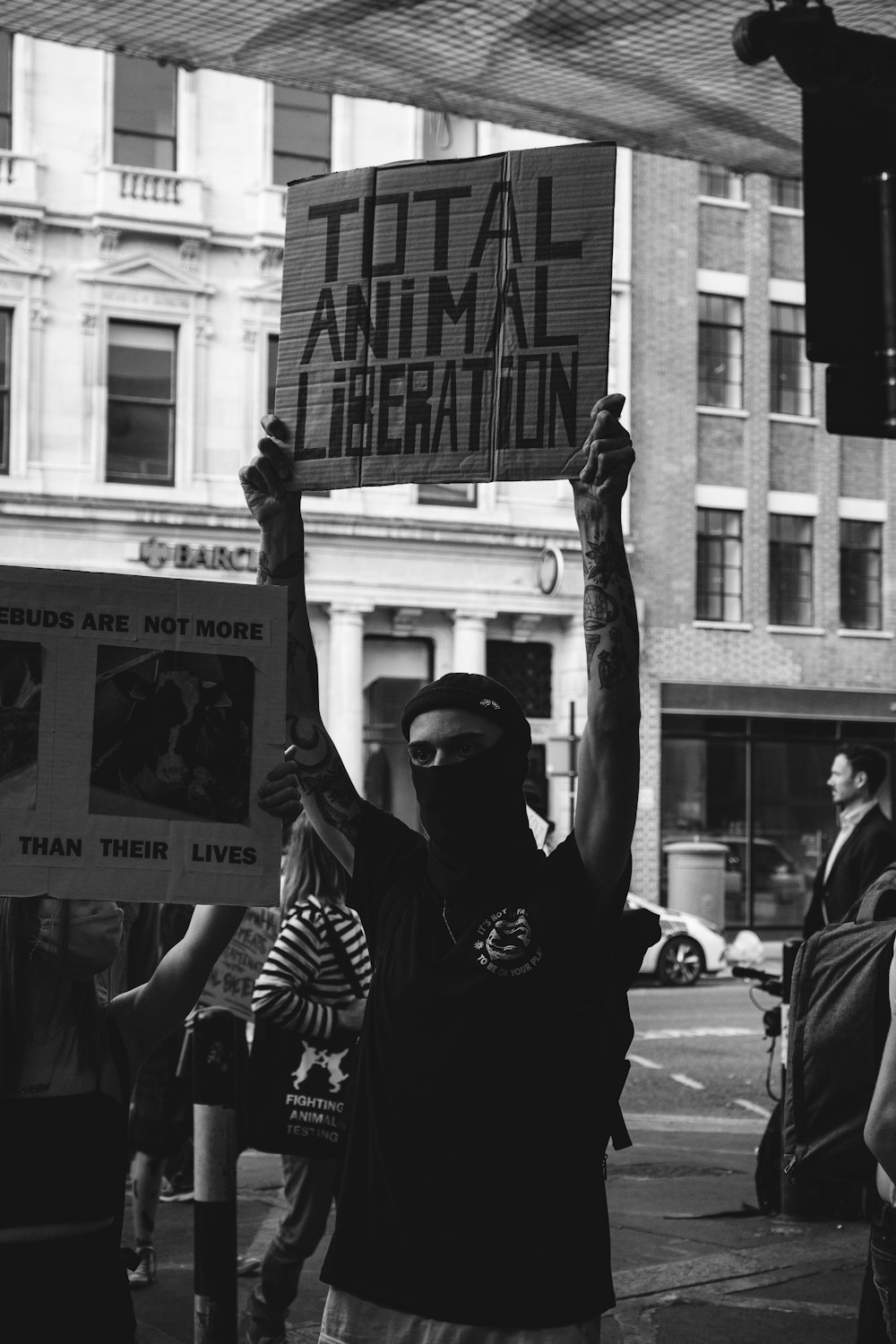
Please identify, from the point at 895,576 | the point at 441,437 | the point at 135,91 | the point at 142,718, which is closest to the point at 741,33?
the point at 441,437

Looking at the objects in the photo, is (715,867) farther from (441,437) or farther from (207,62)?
(441,437)

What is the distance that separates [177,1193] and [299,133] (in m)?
20.5

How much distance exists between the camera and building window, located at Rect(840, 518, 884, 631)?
1090 inches

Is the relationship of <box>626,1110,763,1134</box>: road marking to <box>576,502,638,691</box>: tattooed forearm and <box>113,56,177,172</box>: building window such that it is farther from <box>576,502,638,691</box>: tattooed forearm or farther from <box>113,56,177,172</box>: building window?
<box>113,56,177,172</box>: building window

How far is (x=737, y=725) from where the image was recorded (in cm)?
2689

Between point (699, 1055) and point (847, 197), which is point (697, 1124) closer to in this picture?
point (699, 1055)

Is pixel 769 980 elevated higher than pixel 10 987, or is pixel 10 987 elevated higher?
pixel 10 987

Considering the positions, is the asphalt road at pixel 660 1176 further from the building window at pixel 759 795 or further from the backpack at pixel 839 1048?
the building window at pixel 759 795

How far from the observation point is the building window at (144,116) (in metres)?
24.4

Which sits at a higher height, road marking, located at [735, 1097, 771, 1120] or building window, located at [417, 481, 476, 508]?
building window, located at [417, 481, 476, 508]

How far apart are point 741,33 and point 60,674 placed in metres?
2.95

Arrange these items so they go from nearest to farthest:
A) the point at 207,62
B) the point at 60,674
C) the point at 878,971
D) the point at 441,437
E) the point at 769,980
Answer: the point at 60,674
the point at 441,437
the point at 878,971
the point at 207,62
the point at 769,980

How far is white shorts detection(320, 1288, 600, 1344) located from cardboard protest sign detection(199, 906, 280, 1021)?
342cm

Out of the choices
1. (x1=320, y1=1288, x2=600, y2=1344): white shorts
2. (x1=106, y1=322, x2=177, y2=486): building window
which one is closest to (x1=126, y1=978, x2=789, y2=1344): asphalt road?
(x1=320, y1=1288, x2=600, y2=1344): white shorts
